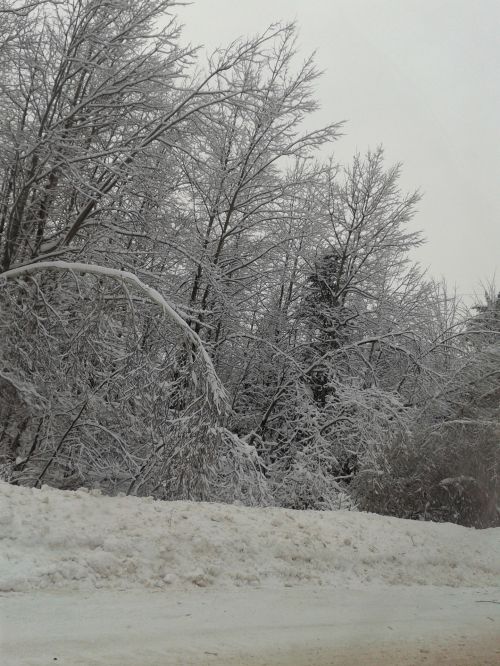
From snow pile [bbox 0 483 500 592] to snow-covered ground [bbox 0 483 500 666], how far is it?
0.01m

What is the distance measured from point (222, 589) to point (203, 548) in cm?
57

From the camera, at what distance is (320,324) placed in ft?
62.8

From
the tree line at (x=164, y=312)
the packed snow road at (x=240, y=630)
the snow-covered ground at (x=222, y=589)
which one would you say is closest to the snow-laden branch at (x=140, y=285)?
the tree line at (x=164, y=312)

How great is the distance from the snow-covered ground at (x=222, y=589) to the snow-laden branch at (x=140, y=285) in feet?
10.4

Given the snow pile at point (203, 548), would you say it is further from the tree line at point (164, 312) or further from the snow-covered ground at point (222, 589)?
the tree line at point (164, 312)

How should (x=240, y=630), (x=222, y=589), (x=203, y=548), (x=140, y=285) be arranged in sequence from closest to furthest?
(x=240, y=630) → (x=222, y=589) → (x=203, y=548) → (x=140, y=285)

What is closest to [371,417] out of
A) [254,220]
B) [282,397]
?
[282,397]

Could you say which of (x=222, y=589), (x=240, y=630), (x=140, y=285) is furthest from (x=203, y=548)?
(x=140, y=285)

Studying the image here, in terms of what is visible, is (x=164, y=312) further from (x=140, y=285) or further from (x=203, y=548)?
(x=203, y=548)

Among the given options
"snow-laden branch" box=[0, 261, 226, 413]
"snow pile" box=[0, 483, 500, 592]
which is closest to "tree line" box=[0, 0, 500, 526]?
"snow-laden branch" box=[0, 261, 226, 413]

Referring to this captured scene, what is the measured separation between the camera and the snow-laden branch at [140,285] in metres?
10.2

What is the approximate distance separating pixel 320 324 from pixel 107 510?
1353 centimetres

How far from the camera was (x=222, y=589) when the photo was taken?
547cm

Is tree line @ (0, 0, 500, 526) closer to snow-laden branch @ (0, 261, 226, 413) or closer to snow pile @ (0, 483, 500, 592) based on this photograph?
snow-laden branch @ (0, 261, 226, 413)
